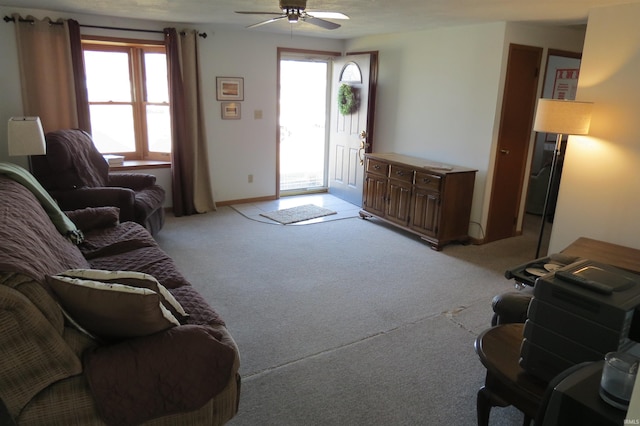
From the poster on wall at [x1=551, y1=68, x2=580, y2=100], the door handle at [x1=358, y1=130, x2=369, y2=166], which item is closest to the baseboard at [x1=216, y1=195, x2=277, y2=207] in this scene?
the door handle at [x1=358, y1=130, x2=369, y2=166]

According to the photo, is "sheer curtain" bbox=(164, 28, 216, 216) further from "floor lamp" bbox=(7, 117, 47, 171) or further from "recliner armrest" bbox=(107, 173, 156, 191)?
"floor lamp" bbox=(7, 117, 47, 171)

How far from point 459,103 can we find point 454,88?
18cm

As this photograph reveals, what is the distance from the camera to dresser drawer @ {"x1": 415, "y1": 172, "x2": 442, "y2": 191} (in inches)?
176

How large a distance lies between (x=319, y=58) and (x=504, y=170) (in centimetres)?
308

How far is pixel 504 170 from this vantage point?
4.70 meters

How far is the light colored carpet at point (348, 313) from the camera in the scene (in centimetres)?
226

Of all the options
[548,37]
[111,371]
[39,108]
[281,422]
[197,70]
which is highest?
[548,37]

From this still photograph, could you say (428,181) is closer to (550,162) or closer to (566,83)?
(550,162)

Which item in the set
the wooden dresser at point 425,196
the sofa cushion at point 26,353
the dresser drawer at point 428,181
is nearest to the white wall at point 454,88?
the wooden dresser at point 425,196

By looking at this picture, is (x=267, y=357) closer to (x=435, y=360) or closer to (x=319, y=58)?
(x=435, y=360)

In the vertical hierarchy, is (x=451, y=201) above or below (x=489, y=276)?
above

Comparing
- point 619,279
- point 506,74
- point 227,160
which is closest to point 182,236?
point 227,160

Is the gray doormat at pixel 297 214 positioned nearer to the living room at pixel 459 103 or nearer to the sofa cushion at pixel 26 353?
the living room at pixel 459 103

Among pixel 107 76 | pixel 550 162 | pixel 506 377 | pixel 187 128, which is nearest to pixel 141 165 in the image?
pixel 187 128
